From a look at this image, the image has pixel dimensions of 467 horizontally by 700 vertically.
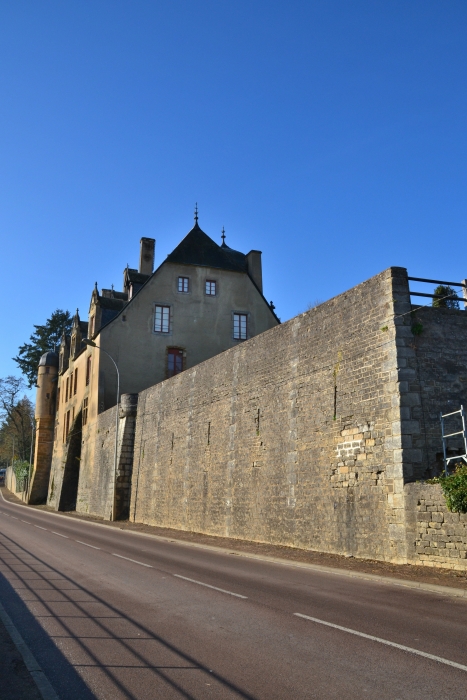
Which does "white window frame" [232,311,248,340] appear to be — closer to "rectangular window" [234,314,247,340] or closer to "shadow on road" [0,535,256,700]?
"rectangular window" [234,314,247,340]

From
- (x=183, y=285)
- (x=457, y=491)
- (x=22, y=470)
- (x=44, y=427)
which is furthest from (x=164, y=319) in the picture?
(x=22, y=470)

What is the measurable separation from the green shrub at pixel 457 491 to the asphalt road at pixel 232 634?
1872mm

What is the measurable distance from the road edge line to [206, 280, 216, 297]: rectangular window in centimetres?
3208

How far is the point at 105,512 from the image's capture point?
3366 centimetres

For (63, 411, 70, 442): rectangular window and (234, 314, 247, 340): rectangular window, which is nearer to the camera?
(234, 314, 247, 340): rectangular window

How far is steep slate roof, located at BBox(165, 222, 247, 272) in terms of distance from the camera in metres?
38.5

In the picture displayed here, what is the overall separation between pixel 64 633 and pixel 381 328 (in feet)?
32.5

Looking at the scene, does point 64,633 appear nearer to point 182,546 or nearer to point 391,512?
point 391,512

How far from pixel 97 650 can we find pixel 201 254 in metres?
Answer: 34.8

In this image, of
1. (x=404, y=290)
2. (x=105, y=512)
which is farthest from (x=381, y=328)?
(x=105, y=512)

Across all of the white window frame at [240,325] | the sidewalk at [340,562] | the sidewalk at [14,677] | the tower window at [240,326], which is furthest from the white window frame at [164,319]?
the sidewalk at [14,677]

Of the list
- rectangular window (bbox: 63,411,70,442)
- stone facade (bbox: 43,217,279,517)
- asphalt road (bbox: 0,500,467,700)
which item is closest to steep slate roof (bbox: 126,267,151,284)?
stone facade (bbox: 43,217,279,517)

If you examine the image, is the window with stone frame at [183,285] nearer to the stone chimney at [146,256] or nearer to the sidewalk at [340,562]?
the stone chimney at [146,256]

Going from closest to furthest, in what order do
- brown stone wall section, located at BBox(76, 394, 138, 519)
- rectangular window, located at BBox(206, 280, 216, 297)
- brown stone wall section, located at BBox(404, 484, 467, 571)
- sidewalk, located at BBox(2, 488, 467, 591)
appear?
sidewalk, located at BBox(2, 488, 467, 591) → brown stone wall section, located at BBox(404, 484, 467, 571) → brown stone wall section, located at BBox(76, 394, 138, 519) → rectangular window, located at BBox(206, 280, 216, 297)
